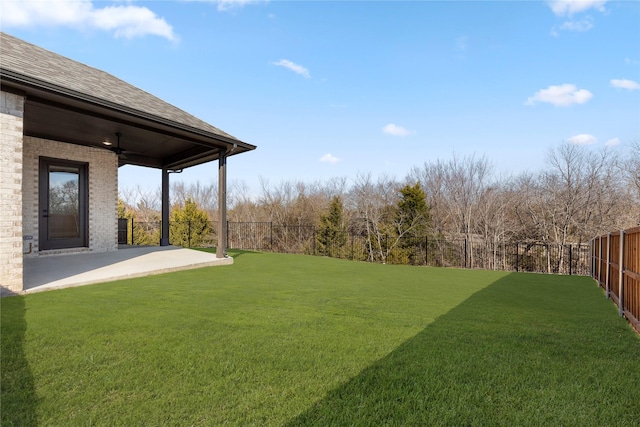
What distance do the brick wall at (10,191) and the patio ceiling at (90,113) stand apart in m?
0.31

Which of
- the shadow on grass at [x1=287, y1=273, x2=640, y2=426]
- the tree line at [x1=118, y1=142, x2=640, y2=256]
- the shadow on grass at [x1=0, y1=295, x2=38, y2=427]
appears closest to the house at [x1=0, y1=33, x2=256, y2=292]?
the shadow on grass at [x1=0, y1=295, x2=38, y2=427]

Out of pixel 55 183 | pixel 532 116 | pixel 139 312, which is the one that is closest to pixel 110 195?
pixel 55 183

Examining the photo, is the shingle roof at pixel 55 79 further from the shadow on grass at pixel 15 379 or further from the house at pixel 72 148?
the shadow on grass at pixel 15 379

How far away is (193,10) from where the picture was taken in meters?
8.42

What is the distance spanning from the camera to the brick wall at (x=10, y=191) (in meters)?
4.41

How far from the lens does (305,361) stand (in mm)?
2576

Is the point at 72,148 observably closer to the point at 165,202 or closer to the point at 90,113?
the point at 165,202

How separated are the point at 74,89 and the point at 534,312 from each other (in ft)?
25.5

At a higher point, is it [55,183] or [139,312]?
[55,183]

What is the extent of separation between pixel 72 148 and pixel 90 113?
3763mm

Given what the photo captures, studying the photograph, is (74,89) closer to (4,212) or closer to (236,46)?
(4,212)

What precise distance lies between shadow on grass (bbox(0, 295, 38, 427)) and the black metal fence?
10.5 meters

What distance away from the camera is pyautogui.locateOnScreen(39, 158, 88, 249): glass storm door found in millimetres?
8148

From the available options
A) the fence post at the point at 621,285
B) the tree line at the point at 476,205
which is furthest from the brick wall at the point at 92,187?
the fence post at the point at 621,285
